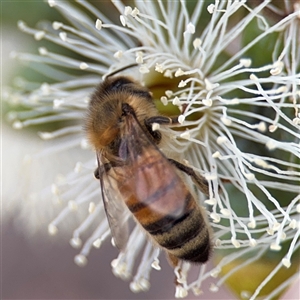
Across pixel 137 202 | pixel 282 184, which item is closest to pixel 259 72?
pixel 282 184

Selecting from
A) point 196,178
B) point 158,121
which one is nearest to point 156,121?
point 158,121

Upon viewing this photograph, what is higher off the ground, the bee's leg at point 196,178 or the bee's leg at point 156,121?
the bee's leg at point 156,121

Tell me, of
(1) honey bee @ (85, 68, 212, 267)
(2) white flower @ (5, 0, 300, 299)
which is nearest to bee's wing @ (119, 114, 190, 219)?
(1) honey bee @ (85, 68, 212, 267)

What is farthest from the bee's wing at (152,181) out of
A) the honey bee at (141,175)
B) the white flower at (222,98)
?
the white flower at (222,98)

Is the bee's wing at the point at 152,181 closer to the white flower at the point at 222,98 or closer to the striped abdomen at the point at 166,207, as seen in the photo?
the striped abdomen at the point at 166,207

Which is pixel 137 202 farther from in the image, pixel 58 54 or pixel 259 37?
pixel 58 54

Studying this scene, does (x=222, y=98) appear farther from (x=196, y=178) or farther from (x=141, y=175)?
(x=141, y=175)

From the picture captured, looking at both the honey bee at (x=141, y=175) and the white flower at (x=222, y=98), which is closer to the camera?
the honey bee at (x=141, y=175)
